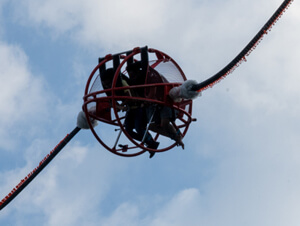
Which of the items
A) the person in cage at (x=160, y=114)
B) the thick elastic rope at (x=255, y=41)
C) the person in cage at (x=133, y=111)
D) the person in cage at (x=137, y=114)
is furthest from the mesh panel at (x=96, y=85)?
the thick elastic rope at (x=255, y=41)

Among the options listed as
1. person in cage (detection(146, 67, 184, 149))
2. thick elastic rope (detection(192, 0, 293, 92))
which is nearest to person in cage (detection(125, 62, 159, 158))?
person in cage (detection(146, 67, 184, 149))

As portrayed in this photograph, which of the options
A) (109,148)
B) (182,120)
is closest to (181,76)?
(182,120)

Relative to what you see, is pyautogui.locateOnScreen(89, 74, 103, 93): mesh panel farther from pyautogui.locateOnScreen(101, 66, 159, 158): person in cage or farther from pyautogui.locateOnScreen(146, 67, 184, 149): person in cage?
pyautogui.locateOnScreen(146, 67, 184, 149): person in cage

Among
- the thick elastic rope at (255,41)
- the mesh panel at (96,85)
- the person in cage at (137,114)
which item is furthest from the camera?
the mesh panel at (96,85)

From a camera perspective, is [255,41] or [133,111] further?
[133,111]

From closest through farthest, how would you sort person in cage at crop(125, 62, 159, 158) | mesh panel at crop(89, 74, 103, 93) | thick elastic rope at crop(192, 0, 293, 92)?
thick elastic rope at crop(192, 0, 293, 92)
person in cage at crop(125, 62, 159, 158)
mesh panel at crop(89, 74, 103, 93)

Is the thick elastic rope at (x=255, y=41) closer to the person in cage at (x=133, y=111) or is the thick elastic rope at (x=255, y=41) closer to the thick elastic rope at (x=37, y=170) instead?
the person in cage at (x=133, y=111)

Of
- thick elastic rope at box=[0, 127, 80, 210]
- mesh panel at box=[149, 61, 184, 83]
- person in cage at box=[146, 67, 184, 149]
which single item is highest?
mesh panel at box=[149, 61, 184, 83]

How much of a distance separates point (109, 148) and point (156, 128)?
1365 mm

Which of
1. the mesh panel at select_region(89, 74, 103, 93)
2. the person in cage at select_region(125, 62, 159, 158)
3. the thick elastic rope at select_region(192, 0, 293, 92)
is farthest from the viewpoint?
the mesh panel at select_region(89, 74, 103, 93)

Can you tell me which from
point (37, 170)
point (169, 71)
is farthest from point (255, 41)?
point (37, 170)

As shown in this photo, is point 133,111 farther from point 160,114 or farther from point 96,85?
point 96,85

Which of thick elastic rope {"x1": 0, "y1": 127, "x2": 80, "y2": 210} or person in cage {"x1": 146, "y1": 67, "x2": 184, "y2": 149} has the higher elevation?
person in cage {"x1": 146, "y1": 67, "x2": 184, "y2": 149}

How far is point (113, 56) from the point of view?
17.6m
